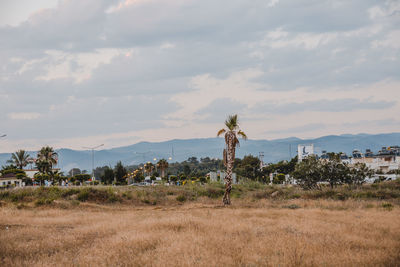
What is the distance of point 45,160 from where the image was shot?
75.9 meters

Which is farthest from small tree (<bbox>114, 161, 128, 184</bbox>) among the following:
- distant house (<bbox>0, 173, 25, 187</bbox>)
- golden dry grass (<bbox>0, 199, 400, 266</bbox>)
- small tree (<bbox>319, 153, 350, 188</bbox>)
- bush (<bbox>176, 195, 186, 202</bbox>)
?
golden dry grass (<bbox>0, 199, 400, 266</bbox>)

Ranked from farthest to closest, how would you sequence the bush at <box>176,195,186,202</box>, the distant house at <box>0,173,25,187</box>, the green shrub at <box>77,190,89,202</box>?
the distant house at <box>0,173,25,187</box>, the bush at <box>176,195,186,202</box>, the green shrub at <box>77,190,89,202</box>

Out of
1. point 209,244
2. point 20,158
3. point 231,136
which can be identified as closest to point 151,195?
point 231,136

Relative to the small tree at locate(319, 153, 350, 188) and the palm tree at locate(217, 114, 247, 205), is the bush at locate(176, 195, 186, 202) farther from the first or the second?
the small tree at locate(319, 153, 350, 188)

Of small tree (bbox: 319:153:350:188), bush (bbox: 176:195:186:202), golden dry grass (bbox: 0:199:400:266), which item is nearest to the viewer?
golden dry grass (bbox: 0:199:400:266)

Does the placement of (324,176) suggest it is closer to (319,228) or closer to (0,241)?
(319,228)

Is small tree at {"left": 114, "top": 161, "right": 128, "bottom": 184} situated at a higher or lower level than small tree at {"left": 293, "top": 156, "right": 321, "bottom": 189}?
lower

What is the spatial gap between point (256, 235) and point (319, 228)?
10.7ft

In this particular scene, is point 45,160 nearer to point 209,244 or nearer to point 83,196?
point 83,196

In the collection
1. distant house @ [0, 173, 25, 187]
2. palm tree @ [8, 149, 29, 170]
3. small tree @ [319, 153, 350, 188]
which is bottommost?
distant house @ [0, 173, 25, 187]

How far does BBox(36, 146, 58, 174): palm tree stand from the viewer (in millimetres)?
75125

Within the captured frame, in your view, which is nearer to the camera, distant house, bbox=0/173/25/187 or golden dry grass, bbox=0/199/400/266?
golden dry grass, bbox=0/199/400/266

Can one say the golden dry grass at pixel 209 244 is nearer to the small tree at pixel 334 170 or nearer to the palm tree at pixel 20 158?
the small tree at pixel 334 170

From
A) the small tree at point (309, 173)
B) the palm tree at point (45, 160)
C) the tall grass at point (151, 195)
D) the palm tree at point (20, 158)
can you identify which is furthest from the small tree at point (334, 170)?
the palm tree at point (20, 158)
